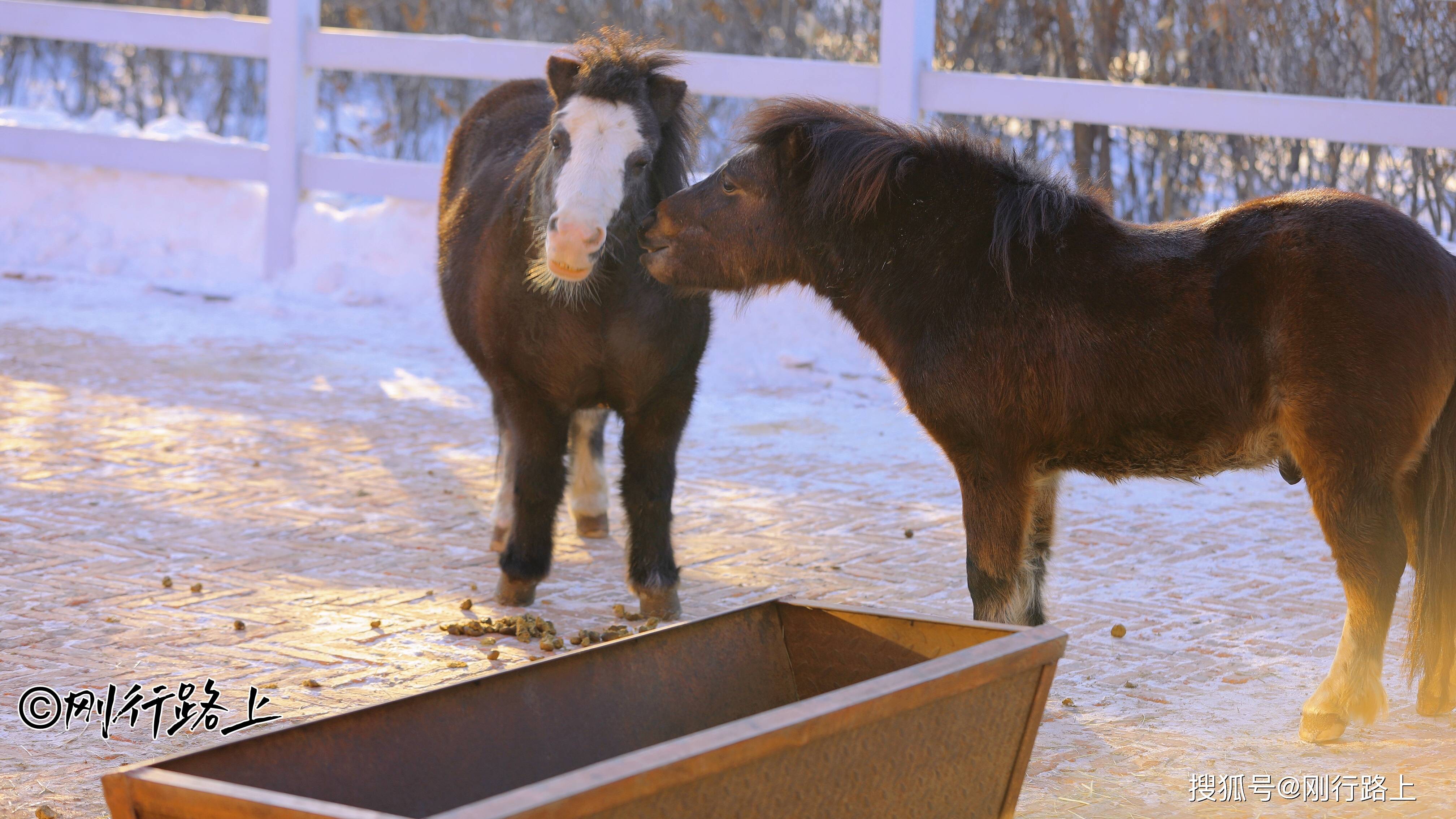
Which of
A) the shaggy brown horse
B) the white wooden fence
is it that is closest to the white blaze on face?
the shaggy brown horse

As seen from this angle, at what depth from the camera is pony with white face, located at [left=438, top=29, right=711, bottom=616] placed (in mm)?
4754

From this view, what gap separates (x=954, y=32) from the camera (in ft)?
36.1

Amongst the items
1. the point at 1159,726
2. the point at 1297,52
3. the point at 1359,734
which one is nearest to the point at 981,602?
the point at 1159,726

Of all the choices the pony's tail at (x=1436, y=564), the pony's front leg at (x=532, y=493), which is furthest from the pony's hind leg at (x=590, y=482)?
the pony's tail at (x=1436, y=564)

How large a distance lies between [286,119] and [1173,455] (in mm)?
9659

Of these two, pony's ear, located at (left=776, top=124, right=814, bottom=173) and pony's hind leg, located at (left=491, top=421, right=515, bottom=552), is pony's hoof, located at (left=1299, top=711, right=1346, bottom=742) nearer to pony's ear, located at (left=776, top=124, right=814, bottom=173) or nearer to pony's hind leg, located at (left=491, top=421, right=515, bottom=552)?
pony's ear, located at (left=776, top=124, right=814, bottom=173)

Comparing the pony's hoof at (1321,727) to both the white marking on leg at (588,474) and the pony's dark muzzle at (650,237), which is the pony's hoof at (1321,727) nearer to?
the pony's dark muzzle at (650,237)

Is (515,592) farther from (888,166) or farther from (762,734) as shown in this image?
(762,734)

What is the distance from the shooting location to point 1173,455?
392cm

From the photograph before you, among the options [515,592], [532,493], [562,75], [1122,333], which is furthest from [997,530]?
[562,75]

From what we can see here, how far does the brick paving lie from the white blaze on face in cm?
140

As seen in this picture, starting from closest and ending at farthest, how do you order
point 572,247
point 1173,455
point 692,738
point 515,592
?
point 692,738 → point 1173,455 → point 572,247 → point 515,592

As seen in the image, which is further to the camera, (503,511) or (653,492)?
(503,511)

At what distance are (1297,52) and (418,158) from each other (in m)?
8.61
